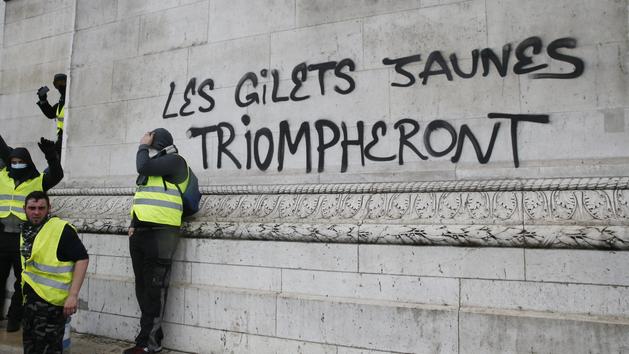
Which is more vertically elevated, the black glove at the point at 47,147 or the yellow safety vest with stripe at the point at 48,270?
the black glove at the point at 47,147

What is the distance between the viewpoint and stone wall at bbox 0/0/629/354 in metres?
4.06

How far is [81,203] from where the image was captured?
6684 millimetres

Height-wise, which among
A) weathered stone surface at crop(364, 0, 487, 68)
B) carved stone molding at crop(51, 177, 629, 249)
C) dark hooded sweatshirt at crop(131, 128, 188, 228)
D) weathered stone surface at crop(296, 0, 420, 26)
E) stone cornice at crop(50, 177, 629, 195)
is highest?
weathered stone surface at crop(296, 0, 420, 26)

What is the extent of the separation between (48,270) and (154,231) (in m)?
1.22

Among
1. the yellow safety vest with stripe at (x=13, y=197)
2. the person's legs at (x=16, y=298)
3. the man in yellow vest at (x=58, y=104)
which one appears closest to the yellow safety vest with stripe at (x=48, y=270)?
the yellow safety vest with stripe at (x=13, y=197)

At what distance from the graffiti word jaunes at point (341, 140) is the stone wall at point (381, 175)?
0.06 feet

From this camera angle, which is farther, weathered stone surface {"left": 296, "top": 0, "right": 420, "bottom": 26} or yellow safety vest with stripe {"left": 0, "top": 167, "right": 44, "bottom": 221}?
yellow safety vest with stripe {"left": 0, "top": 167, "right": 44, "bottom": 221}

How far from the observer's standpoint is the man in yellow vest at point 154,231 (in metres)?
5.17

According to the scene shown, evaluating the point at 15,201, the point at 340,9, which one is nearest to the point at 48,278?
the point at 15,201

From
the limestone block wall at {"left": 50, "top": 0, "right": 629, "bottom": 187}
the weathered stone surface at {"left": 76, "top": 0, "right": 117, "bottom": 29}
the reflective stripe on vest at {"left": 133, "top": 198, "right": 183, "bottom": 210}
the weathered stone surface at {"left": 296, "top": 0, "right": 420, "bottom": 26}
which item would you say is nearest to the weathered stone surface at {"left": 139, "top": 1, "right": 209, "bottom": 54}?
the limestone block wall at {"left": 50, "top": 0, "right": 629, "bottom": 187}

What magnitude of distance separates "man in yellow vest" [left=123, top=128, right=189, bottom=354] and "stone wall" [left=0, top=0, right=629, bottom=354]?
1.05ft

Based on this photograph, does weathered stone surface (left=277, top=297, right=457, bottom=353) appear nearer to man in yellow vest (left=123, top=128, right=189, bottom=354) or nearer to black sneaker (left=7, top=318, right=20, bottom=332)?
man in yellow vest (left=123, top=128, right=189, bottom=354)

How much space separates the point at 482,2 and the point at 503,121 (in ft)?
3.70

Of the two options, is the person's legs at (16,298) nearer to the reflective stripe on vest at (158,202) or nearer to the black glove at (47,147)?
the black glove at (47,147)
